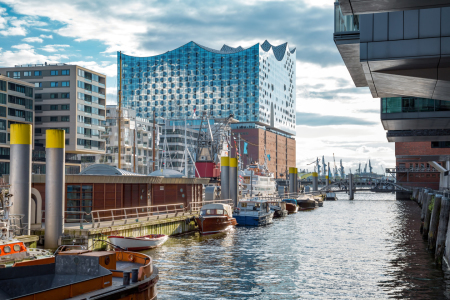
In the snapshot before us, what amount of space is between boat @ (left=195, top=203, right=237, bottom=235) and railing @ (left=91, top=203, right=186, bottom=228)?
2375 mm

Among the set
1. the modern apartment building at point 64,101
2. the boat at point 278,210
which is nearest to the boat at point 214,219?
the boat at point 278,210

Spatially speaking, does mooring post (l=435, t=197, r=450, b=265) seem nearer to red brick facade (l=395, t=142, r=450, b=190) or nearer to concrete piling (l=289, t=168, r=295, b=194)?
concrete piling (l=289, t=168, r=295, b=194)

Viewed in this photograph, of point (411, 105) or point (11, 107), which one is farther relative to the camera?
point (11, 107)

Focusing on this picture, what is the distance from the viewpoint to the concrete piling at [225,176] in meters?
58.6

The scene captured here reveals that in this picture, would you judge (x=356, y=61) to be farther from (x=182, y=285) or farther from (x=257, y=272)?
(x=182, y=285)

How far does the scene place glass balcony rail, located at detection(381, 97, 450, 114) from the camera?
153ft

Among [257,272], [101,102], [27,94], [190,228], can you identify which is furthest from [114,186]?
[101,102]

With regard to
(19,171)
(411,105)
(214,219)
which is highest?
(411,105)

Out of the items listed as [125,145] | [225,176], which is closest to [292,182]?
[225,176]

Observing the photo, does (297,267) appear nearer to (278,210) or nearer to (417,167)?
(278,210)

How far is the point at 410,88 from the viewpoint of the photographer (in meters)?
29.5

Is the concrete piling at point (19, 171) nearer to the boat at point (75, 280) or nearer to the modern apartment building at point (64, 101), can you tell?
the boat at point (75, 280)

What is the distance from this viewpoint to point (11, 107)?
9988cm

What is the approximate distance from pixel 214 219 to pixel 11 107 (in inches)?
2731
